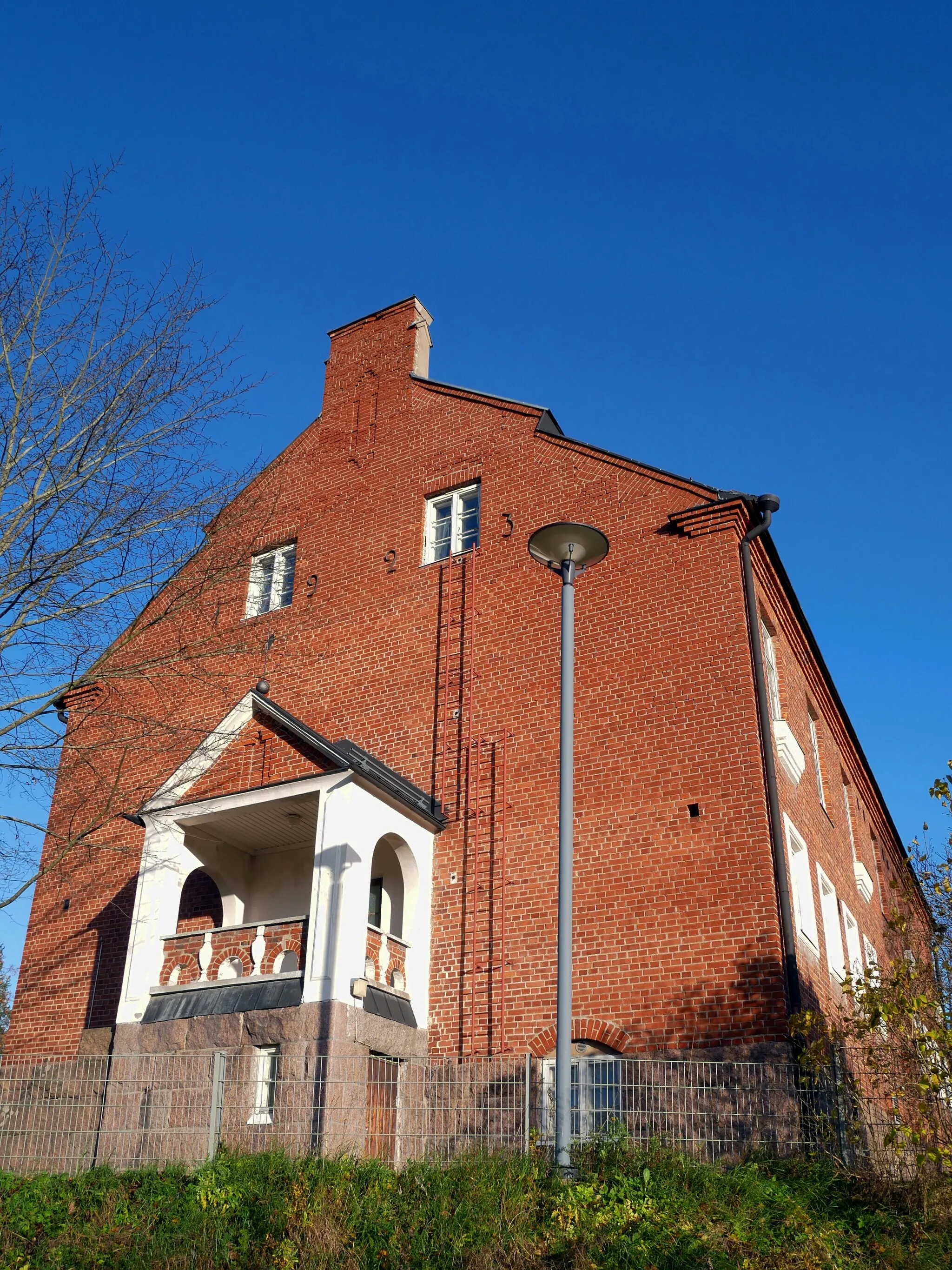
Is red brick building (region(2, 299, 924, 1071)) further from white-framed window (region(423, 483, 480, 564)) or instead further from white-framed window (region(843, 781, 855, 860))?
white-framed window (region(843, 781, 855, 860))

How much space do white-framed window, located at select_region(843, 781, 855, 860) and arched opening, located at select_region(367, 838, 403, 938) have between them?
9984 millimetres

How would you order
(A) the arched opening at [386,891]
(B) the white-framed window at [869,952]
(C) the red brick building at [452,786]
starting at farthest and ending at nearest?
(B) the white-framed window at [869,952]
(A) the arched opening at [386,891]
(C) the red brick building at [452,786]

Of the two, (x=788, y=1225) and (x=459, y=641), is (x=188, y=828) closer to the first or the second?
(x=459, y=641)

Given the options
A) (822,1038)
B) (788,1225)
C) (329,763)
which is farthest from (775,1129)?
(329,763)

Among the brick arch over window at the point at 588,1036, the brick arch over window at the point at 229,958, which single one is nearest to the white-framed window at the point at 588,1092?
the brick arch over window at the point at 588,1036

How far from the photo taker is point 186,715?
20.2 meters

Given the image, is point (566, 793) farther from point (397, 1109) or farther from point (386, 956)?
point (386, 956)

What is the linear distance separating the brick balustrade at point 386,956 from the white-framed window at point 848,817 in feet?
34.7

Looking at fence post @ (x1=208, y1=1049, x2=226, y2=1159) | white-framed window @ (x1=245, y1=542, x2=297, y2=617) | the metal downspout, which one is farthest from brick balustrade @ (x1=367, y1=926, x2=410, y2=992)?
white-framed window @ (x1=245, y1=542, x2=297, y2=617)

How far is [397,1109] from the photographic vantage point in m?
13.4

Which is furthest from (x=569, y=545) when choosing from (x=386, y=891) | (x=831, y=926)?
(x=831, y=926)

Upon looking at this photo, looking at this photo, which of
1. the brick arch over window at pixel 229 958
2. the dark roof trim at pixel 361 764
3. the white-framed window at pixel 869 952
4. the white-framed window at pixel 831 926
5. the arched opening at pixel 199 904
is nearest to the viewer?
the brick arch over window at pixel 229 958

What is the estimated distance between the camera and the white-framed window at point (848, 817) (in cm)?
2239

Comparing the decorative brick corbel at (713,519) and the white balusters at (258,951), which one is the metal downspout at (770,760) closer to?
the decorative brick corbel at (713,519)
